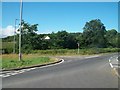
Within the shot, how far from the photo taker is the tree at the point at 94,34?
114 m

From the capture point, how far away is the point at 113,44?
124 meters

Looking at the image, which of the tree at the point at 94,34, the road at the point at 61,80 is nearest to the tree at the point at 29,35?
the tree at the point at 94,34

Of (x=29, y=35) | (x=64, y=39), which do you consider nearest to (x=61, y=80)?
(x=29, y=35)

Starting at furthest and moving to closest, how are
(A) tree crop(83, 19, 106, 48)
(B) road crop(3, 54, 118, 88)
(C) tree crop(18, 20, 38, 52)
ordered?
(A) tree crop(83, 19, 106, 48) → (C) tree crop(18, 20, 38, 52) → (B) road crop(3, 54, 118, 88)

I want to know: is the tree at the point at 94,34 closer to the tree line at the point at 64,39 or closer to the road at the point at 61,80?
the tree line at the point at 64,39

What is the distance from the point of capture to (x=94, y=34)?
121m

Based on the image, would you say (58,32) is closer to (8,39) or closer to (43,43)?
(43,43)

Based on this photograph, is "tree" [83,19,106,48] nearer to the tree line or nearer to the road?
the tree line

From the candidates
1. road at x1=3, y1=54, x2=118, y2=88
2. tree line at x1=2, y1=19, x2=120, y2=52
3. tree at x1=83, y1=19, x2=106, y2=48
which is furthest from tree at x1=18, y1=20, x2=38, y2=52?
road at x1=3, y1=54, x2=118, y2=88

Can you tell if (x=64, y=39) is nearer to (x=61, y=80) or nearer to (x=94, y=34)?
(x=94, y=34)

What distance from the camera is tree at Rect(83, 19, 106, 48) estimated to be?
374ft

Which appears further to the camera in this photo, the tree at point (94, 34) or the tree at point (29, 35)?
the tree at point (94, 34)

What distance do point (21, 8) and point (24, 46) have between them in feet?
181

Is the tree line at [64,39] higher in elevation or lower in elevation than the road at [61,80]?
higher
